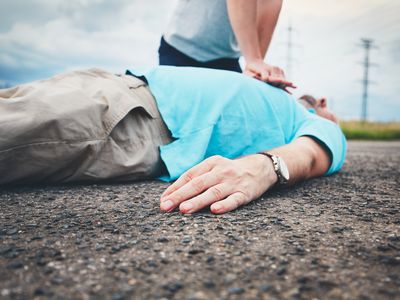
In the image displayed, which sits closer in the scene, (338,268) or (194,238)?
(338,268)

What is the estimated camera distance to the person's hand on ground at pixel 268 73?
222 centimetres

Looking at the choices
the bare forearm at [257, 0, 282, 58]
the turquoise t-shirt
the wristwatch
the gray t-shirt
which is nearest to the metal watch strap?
the wristwatch

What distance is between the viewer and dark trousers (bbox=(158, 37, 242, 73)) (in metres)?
2.80

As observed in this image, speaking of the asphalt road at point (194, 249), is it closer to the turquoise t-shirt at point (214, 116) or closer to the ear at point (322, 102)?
the turquoise t-shirt at point (214, 116)

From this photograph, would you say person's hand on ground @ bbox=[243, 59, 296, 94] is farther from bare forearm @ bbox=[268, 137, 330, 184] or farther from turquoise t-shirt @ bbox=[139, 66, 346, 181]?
bare forearm @ bbox=[268, 137, 330, 184]

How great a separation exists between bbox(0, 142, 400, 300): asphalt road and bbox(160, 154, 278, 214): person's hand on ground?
0.16ft

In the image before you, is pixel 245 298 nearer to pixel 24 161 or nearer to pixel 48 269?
pixel 48 269

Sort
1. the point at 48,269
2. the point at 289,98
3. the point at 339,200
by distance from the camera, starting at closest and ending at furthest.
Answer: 1. the point at 48,269
2. the point at 339,200
3. the point at 289,98

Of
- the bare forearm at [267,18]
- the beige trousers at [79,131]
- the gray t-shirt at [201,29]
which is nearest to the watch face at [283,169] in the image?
the beige trousers at [79,131]

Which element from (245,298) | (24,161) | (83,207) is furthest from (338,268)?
(24,161)

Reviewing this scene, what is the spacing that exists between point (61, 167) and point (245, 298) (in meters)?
1.28

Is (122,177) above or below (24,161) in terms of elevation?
below

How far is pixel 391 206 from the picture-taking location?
4.90ft

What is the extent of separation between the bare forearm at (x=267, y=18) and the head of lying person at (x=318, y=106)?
68 cm
